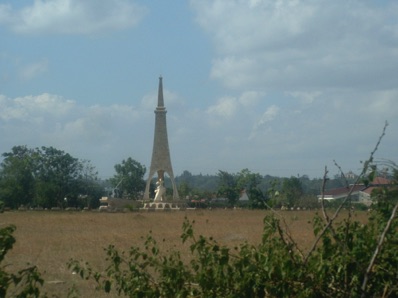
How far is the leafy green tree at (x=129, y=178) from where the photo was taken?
9231 centimetres

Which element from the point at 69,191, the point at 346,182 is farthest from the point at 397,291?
the point at 69,191

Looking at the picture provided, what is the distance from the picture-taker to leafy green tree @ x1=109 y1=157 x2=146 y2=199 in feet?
303

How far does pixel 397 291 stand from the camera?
559 centimetres

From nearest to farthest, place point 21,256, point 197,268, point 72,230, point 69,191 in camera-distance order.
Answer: point 197,268, point 21,256, point 72,230, point 69,191

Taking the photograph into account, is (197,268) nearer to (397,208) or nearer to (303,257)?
(303,257)

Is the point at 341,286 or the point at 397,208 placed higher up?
the point at 397,208

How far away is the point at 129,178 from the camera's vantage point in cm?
9294

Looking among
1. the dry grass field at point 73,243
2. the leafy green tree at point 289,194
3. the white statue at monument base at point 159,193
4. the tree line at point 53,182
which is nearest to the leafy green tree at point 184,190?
the tree line at point 53,182

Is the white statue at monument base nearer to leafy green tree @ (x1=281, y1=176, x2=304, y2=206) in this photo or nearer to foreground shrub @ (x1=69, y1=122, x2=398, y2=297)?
leafy green tree @ (x1=281, y1=176, x2=304, y2=206)

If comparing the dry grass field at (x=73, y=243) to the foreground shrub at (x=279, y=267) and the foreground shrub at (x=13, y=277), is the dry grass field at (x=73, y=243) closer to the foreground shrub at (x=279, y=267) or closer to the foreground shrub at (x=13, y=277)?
the foreground shrub at (x=279, y=267)

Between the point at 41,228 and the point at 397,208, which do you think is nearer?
the point at 397,208

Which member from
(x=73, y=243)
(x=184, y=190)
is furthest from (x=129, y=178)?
(x=73, y=243)

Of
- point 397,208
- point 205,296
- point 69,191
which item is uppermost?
point 69,191

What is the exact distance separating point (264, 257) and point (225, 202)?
7196 cm
